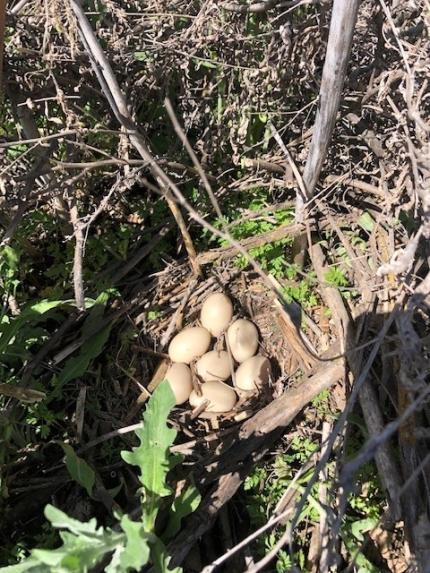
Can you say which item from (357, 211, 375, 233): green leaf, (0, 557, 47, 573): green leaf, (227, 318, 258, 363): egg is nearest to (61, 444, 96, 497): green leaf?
(0, 557, 47, 573): green leaf

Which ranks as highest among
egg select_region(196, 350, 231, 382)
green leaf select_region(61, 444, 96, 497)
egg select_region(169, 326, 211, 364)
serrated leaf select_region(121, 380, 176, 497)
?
serrated leaf select_region(121, 380, 176, 497)

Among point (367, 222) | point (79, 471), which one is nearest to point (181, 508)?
point (79, 471)

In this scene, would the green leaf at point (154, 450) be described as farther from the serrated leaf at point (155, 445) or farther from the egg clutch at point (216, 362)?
the egg clutch at point (216, 362)

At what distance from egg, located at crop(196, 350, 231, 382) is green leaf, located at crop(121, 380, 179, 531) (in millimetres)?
618

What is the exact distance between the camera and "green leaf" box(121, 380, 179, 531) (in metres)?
1.72

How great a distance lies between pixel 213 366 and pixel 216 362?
2 centimetres

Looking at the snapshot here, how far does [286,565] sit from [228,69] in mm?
1586

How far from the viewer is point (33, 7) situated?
2.01 metres

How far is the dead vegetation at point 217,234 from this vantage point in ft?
6.30

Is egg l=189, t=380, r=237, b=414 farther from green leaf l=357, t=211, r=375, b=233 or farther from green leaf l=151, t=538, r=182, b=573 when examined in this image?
green leaf l=357, t=211, r=375, b=233

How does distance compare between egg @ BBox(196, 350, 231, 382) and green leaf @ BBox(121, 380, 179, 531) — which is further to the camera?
egg @ BBox(196, 350, 231, 382)

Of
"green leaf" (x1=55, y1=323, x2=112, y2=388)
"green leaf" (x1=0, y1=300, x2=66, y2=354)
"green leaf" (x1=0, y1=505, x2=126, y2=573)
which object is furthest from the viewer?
"green leaf" (x1=55, y1=323, x2=112, y2=388)

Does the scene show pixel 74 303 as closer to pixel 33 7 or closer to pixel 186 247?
pixel 186 247

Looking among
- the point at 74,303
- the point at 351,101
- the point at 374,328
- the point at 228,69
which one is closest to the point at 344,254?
the point at 374,328
